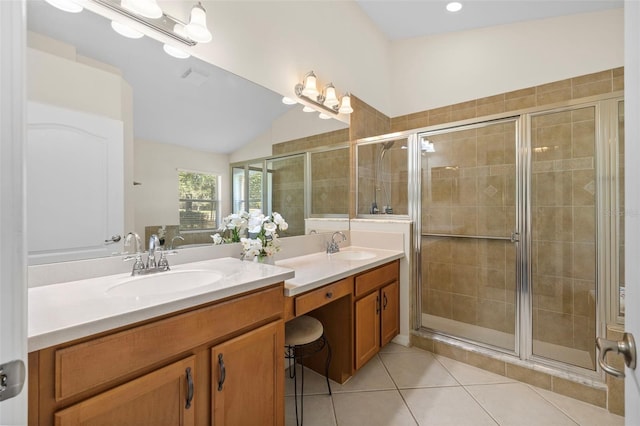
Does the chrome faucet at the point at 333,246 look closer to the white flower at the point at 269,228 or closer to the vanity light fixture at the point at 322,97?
the white flower at the point at 269,228

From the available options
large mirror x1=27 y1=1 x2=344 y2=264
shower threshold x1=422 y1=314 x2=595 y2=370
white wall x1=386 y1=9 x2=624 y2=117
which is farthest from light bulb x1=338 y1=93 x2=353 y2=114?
shower threshold x1=422 y1=314 x2=595 y2=370

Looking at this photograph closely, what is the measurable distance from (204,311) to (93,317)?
1.04ft

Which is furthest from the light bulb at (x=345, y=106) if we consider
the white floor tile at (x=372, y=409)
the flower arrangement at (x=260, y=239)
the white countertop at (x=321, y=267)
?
the white floor tile at (x=372, y=409)

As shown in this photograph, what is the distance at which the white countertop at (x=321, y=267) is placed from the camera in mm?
1419

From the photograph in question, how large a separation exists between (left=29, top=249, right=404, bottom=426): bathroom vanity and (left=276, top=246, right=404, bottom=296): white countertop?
1cm

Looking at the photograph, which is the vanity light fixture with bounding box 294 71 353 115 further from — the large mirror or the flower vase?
the flower vase

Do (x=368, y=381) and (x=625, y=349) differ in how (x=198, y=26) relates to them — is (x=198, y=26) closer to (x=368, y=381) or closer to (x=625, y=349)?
(x=625, y=349)

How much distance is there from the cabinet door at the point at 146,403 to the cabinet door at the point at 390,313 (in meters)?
1.48

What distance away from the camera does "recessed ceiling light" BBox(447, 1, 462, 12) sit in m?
2.42

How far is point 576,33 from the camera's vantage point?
2.28 m

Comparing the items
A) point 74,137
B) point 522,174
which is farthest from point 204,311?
point 522,174

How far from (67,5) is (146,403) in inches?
61.5

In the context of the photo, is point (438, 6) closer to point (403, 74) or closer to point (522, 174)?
point (403, 74)

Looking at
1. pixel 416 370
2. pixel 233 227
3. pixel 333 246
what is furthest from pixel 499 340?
pixel 233 227
